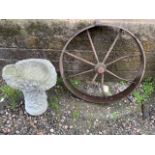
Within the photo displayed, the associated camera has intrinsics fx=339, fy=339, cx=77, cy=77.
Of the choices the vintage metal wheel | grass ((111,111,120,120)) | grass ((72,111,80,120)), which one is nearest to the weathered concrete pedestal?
the vintage metal wheel

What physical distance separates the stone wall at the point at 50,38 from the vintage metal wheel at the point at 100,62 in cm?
1

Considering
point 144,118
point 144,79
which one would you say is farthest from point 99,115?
point 144,79

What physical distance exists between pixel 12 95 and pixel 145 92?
5.08ft

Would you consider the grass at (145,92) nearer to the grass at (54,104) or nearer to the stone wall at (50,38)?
the stone wall at (50,38)

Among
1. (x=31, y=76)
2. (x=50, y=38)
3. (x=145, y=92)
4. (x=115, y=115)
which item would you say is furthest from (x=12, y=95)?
(x=145, y=92)

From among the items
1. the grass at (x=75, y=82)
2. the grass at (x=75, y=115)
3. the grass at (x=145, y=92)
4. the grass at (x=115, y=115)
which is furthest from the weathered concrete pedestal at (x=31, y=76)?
the grass at (x=145, y=92)

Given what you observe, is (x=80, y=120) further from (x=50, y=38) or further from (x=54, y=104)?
(x=50, y=38)

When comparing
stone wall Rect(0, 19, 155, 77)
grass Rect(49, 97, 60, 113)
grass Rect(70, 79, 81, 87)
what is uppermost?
stone wall Rect(0, 19, 155, 77)

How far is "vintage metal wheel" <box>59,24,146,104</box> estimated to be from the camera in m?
3.66

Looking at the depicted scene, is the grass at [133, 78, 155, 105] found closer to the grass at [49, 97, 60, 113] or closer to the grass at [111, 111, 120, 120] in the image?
the grass at [111, 111, 120, 120]

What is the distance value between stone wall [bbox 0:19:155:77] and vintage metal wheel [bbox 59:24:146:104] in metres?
0.01

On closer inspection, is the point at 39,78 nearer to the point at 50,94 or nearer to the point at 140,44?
the point at 50,94

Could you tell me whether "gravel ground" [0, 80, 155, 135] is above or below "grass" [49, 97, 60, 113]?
below

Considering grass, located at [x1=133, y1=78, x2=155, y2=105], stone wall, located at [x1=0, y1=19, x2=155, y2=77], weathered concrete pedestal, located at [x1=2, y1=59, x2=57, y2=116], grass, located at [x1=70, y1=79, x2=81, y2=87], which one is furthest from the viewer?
grass, located at [x1=70, y1=79, x2=81, y2=87]
